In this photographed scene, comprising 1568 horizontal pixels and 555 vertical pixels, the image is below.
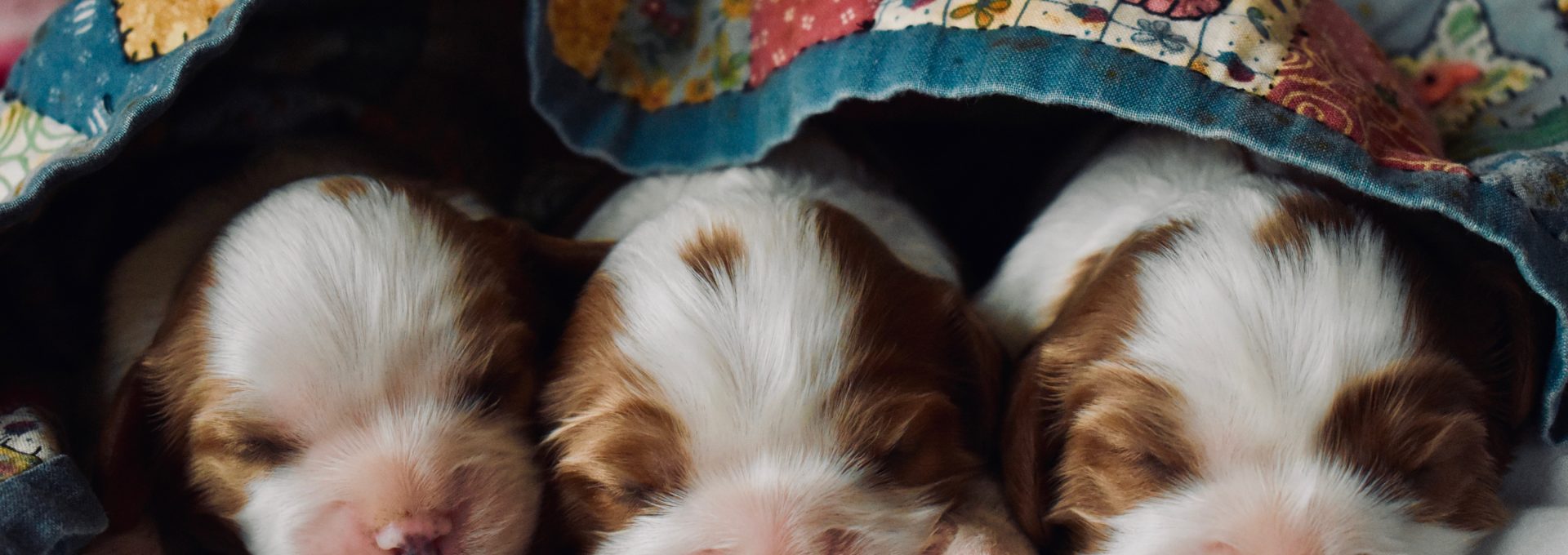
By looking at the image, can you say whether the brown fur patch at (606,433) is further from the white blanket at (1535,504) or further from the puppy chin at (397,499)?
the white blanket at (1535,504)

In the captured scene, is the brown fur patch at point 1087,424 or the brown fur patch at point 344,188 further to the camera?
the brown fur patch at point 344,188

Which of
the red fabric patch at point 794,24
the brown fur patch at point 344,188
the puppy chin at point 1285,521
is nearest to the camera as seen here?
the puppy chin at point 1285,521

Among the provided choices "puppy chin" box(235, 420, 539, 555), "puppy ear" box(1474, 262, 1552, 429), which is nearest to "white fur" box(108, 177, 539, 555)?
"puppy chin" box(235, 420, 539, 555)

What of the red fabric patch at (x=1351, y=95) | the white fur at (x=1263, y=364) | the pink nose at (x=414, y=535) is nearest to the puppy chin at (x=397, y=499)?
the pink nose at (x=414, y=535)

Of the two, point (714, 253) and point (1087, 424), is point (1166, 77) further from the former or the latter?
point (714, 253)

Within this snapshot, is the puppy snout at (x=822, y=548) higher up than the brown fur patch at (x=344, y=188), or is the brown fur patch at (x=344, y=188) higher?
the brown fur patch at (x=344, y=188)

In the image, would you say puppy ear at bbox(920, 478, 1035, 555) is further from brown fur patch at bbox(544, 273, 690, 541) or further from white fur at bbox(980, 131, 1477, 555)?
brown fur patch at bbox(544, 273, 690, 541)

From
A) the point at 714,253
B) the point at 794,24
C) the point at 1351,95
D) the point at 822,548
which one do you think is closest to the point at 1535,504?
the point at 1351,95
